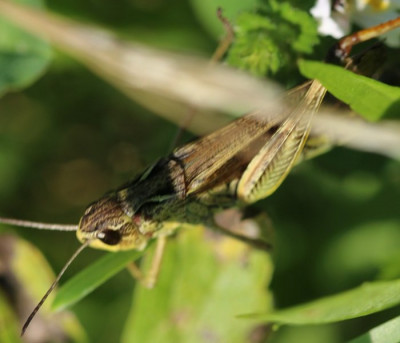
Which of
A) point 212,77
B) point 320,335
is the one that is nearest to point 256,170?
point 212,77

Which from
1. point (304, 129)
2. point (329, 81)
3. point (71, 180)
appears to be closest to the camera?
point (329, 81)

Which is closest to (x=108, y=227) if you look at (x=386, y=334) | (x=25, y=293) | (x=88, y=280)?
(x=88, y=280)

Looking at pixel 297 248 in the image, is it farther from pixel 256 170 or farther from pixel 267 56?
pixel 267 56

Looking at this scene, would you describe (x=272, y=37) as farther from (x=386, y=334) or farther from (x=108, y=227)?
(x=386, y=334)

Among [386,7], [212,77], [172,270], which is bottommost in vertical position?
[172,270]

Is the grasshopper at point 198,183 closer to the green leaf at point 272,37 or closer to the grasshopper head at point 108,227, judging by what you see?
the grasshopper head at point 108,227

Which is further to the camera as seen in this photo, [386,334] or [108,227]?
[108,227]
